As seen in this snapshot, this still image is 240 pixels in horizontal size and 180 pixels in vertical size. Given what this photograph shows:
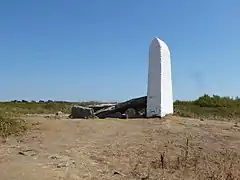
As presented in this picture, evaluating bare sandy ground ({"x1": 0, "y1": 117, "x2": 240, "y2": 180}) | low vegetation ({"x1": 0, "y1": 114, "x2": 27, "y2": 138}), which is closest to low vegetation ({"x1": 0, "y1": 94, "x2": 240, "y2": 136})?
low vegetation ({"x1": 0, "y1": 114, "x2": 27, "y2": 138})

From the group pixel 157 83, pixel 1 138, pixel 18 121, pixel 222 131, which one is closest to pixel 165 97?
pixel 157 83

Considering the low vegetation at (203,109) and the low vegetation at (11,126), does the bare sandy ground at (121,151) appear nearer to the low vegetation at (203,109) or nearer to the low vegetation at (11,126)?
the low vegetation at (11,126)

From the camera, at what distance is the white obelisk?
14195 mm

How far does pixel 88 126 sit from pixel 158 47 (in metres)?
4.43

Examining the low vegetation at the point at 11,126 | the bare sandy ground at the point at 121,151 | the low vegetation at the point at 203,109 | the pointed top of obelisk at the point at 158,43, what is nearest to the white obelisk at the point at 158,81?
the pointed top of obelisk at the point at 158,43

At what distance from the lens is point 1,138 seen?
9555 millimetres

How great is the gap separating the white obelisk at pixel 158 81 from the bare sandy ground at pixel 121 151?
4.97ft

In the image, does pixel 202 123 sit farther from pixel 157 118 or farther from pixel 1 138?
pixel 1 138

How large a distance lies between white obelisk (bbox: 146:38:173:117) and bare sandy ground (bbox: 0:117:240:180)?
152cm

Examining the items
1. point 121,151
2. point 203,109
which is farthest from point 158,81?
point 203,109

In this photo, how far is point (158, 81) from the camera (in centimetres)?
1425

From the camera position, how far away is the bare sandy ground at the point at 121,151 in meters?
7.03

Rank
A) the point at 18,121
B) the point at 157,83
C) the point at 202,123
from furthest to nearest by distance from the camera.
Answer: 1. the point at 157,83
2. the point at 202,123
3. the point at 18,121

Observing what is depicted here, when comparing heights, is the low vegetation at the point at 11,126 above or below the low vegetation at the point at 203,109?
below
